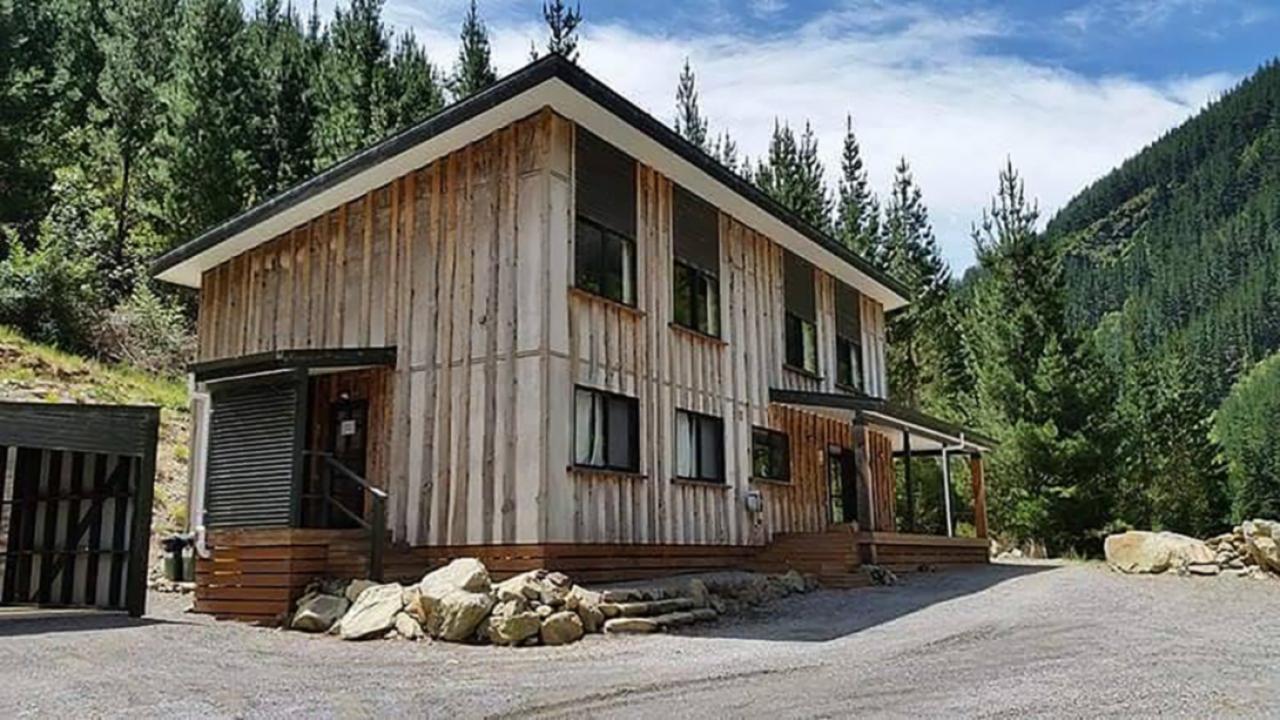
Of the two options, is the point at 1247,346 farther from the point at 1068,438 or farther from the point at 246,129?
the point at 246,129

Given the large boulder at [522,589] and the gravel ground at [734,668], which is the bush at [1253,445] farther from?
the large boulder at [522,589]

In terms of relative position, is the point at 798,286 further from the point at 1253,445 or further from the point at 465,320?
the point at 1253,445

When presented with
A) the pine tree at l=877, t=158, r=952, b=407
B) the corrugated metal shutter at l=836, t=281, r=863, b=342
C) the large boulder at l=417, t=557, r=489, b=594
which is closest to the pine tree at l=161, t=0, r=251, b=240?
the corrugated metal shutter at l=836, t=281, r=863, b=342

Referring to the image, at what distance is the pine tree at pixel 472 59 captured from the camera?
30.2 m

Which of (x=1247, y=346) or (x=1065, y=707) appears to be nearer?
(x=1065, y=707)

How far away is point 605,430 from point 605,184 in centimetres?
316

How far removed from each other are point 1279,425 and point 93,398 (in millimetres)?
60187

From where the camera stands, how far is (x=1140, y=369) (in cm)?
3700

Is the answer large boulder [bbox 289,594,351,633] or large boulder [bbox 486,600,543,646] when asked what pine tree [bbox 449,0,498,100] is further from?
large boulder [bbox 486,600,543,646]

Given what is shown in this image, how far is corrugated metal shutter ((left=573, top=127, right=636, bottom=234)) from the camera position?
12172mm

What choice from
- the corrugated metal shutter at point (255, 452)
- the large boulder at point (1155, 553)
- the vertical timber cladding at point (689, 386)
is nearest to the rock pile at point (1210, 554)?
the large boulder at point (1155, 553)

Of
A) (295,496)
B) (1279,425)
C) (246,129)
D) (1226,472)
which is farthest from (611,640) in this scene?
(1279,425)

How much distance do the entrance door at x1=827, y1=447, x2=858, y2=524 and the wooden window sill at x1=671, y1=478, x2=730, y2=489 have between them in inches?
176

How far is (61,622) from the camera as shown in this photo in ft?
34.6
